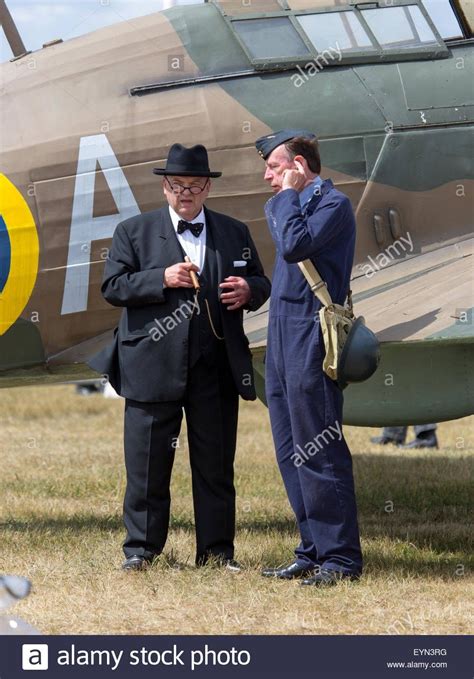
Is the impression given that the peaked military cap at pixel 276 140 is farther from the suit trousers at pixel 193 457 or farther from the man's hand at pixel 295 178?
the suit trousers at pixel 193 457

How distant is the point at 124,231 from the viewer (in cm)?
583

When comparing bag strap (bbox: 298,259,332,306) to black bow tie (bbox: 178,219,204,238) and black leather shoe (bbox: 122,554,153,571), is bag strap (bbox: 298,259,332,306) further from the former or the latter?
black leather shoe (bbox: 122,554,153,571)

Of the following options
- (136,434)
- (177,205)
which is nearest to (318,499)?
(136,434)

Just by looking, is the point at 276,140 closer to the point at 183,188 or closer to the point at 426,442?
the point at 183,188

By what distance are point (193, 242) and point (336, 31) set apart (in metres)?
2.00

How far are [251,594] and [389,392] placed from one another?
1611 mm

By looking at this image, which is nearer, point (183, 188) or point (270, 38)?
point (183, 188)

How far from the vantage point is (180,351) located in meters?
5.70

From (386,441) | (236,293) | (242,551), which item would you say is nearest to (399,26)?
(236,293)

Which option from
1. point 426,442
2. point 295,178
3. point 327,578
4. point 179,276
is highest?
point 295,178

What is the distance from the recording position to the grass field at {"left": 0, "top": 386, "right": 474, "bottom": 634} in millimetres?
5020

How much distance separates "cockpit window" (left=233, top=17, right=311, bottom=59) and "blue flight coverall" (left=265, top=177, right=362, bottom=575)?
5.26 feet
